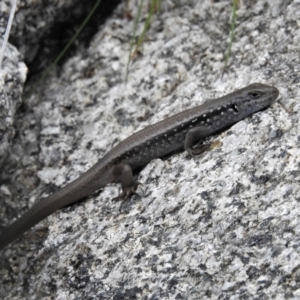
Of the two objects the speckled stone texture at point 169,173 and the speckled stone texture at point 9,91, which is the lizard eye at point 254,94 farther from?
the speckled stone texture at point 9,91

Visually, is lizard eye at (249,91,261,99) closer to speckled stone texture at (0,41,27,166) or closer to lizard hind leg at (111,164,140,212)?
lizard hind leg at (111,164,140,212)

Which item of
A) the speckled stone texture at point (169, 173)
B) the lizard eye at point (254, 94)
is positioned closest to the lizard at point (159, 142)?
the lizard eye at point (254, 94)

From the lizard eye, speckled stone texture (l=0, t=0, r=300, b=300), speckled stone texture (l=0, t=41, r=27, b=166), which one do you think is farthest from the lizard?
speckled stone texture (l=0, t=41, r=27, b=166)

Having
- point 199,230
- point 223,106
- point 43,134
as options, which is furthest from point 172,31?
point 199,230

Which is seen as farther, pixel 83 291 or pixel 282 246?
pixel 83 291

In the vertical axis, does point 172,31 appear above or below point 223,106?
above

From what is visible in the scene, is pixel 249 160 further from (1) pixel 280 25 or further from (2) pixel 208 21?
(2) pixel 208 21
